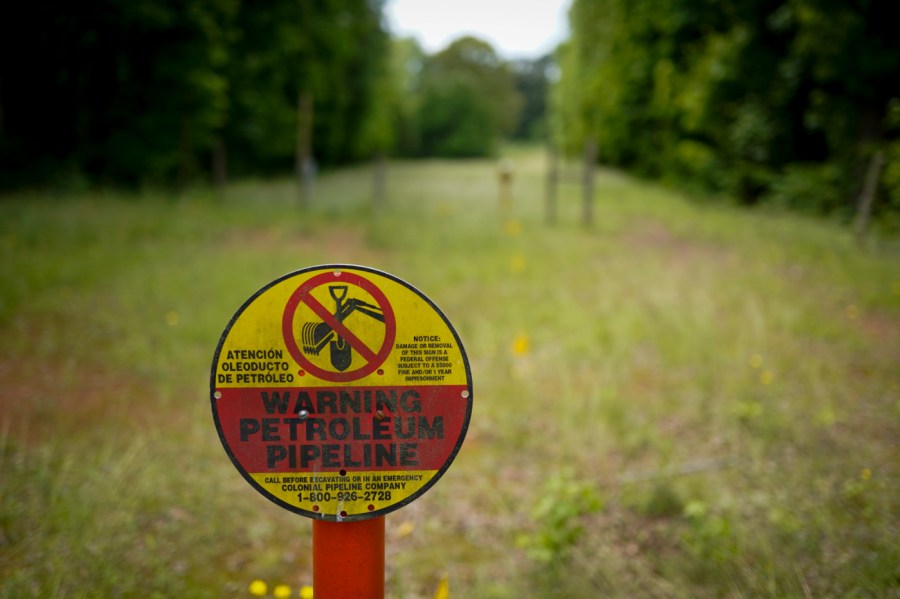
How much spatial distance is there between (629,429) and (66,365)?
3.96 metres

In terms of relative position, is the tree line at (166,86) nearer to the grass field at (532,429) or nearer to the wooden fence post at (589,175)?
the grass field at (532,429)

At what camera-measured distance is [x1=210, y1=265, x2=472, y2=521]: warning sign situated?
147 cm

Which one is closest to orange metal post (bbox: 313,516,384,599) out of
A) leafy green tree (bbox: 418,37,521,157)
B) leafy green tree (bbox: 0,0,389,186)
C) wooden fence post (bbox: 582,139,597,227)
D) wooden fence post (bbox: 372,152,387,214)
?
wooden fence post (bbox: 582,139,597,227)

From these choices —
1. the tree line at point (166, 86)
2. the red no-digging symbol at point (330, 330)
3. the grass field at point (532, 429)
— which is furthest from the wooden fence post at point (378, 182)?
the red no-digging symbol at point (330, 330)

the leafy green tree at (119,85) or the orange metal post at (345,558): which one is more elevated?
the leafy green tree at (119,85)

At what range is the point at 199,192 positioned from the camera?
14.7 m

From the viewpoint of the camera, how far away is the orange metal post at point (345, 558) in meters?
1.54

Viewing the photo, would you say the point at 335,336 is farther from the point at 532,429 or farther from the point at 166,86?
the point at 166,86

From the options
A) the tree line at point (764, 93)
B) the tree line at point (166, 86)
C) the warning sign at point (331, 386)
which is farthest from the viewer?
the tree line at point (166, 86)

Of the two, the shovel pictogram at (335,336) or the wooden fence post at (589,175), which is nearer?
the shovel pictogram at (335,336)

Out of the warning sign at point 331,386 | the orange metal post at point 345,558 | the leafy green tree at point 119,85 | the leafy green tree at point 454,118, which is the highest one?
the leafy green tree at point 454,118

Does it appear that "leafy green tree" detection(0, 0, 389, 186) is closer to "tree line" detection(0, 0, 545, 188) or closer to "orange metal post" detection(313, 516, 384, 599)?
"tree line" detection(0, 0, 545, 188)

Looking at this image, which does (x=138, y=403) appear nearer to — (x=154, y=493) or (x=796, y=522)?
(x=154, y=493)

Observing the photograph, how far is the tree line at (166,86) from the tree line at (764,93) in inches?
373
